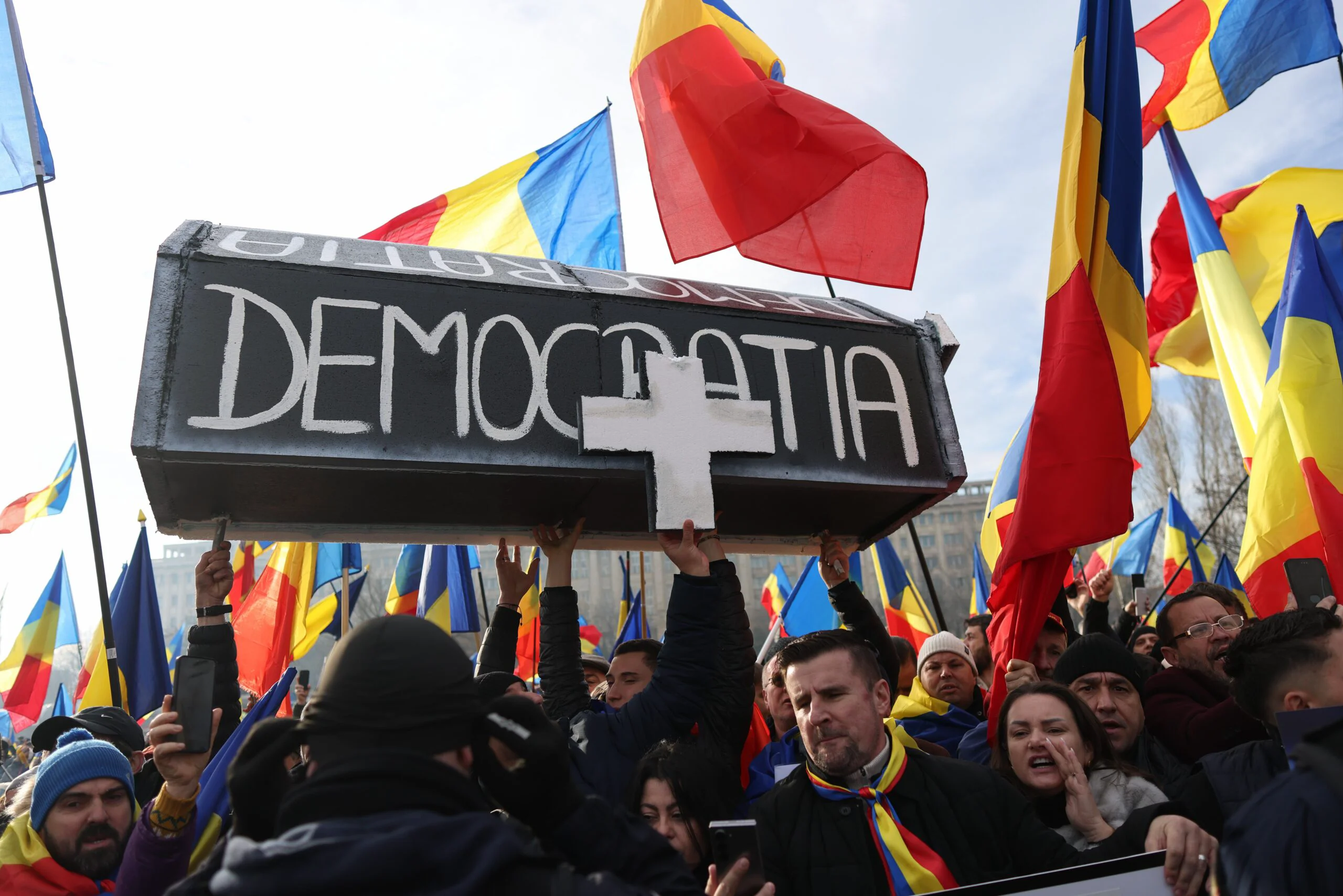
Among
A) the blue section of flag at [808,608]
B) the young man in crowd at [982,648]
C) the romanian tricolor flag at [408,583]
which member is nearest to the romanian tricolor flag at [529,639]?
the romanian tricolor flag at [408,583]

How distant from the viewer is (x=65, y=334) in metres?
4.57

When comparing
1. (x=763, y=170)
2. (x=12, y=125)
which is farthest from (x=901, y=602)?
(x=12, y=125)

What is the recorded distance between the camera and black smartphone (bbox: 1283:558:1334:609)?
271 centimetres

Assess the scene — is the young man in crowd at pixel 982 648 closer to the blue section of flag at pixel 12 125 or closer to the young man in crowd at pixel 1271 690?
the young man in crowd at pixel 1271 690

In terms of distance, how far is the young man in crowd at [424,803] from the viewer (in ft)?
3.56

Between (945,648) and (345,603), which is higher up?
(345,603)

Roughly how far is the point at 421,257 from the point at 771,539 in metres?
1.57

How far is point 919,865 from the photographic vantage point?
2195 millimetres

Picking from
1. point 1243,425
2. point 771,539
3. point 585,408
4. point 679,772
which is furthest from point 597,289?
point 1243,425

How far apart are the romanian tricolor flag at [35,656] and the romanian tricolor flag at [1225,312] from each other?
10.5 m

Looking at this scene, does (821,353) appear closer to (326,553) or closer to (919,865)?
(919,865)

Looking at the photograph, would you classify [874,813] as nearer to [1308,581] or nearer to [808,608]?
[1308,581]

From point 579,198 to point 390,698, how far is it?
18.9 ft

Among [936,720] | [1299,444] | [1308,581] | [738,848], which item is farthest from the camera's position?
[1299,444]
